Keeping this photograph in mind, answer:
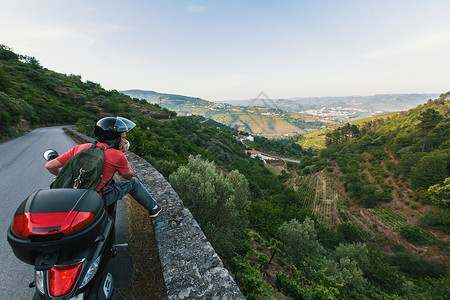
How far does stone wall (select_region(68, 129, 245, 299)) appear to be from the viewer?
229 cm

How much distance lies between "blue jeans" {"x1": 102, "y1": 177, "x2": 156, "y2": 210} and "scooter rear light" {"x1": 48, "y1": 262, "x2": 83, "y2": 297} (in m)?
1.38

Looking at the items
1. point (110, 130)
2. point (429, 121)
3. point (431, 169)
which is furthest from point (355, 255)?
point (429, 121)

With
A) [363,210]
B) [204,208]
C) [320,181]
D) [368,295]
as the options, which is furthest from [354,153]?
[204,208]

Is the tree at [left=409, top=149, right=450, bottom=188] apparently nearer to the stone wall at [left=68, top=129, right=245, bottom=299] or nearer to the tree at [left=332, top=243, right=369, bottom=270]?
the tree at [left=332, top=243, right=369, bottom=270]

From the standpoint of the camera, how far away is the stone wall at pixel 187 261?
2.29m

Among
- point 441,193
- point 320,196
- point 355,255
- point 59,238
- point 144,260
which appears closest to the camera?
point 59,238

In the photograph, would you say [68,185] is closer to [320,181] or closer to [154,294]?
[154,294]

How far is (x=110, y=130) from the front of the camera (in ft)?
9.45

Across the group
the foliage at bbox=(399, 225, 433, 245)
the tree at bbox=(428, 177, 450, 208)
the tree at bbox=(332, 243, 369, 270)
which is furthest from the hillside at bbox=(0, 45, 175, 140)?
the tree at bbox=(428, 177, 450, 208)

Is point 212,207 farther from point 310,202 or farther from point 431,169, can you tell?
point 431,169

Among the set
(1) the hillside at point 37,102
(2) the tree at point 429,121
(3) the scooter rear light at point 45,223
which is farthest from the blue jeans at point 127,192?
(2) the tree at point 429,121

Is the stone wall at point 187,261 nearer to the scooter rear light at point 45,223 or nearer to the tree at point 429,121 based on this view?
the scooter rear light at point 45,223

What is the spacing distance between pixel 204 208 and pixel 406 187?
2957 inches

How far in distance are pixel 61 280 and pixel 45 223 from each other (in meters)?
0.59
